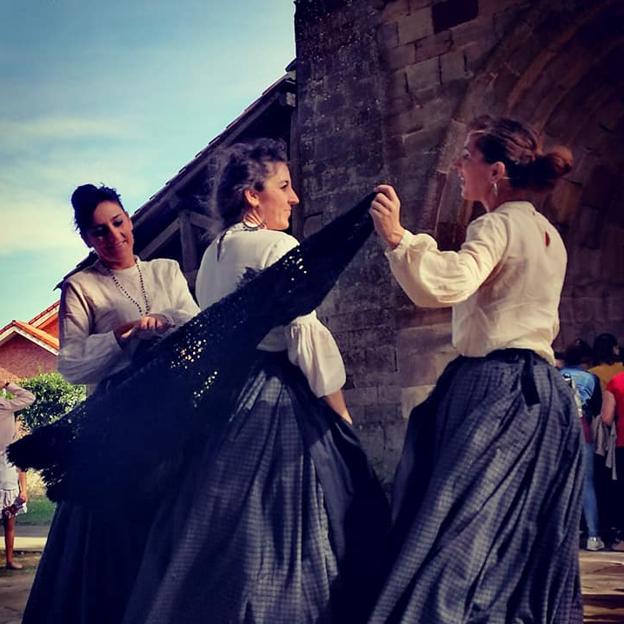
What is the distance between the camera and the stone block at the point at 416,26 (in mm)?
5641

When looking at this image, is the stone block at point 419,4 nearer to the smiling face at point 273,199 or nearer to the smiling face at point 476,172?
the smiling face at point 273,199

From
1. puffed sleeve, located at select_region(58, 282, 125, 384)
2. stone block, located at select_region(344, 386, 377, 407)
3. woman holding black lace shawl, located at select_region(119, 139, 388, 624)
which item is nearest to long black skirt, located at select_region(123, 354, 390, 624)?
woman holding black lace shawl, located at select_region(119, 139, 388, 624)

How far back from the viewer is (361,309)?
582 cm

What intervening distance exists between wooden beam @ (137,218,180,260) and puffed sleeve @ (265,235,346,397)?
6.32m

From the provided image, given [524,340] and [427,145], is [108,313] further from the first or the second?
[427,145]

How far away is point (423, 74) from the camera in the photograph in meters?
5.62

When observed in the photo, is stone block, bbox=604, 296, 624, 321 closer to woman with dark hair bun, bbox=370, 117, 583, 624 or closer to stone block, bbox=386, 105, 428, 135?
stone block, bbox=386, 105, 428, 135

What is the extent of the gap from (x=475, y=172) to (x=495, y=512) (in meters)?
0.91

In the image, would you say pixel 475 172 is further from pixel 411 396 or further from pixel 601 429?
pixel 601 429

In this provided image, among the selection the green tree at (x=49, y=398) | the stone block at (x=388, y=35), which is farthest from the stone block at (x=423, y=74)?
the green tree at (x=49, y=398)

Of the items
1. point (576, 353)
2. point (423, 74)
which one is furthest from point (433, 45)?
point (576, 353)

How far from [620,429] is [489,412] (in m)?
3.66

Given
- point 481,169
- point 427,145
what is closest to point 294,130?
point 427,145

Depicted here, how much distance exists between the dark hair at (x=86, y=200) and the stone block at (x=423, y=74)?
305cm
